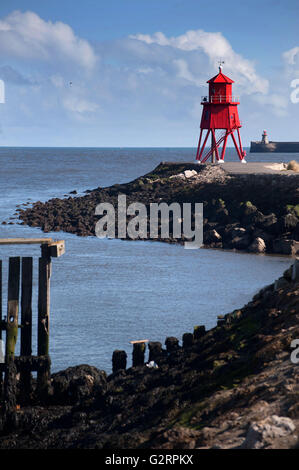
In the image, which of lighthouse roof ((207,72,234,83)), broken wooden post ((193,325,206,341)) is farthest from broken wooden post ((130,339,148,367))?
lighthouse roof ((207,72,234,83))

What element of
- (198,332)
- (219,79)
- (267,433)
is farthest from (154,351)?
(219,79)

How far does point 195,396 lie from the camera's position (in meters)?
12.1

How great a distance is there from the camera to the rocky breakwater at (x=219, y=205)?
113ft

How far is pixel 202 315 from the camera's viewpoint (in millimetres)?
21188

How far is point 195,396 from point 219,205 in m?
28.8

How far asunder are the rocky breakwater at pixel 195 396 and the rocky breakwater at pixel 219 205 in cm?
1749

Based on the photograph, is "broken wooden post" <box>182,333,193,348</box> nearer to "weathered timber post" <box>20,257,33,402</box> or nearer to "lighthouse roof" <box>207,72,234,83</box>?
"weathered timber post" <box>20,257,33,402</box>

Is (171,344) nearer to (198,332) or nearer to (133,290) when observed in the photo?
(198,332)

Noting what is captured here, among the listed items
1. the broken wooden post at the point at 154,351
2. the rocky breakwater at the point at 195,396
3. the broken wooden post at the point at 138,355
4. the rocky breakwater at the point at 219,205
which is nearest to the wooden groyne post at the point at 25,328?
the rocky breakwater at the point at 195,396

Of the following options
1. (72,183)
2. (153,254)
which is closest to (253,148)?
(72,183)

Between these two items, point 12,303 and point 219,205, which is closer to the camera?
point 12,303

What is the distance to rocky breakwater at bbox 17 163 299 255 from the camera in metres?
34.5
